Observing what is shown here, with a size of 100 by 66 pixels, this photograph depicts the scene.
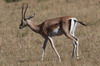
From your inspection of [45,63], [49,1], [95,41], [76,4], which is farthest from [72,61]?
[49,1]

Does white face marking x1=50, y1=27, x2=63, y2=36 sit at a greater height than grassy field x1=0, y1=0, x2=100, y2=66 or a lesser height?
greater

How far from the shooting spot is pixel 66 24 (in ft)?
35.6

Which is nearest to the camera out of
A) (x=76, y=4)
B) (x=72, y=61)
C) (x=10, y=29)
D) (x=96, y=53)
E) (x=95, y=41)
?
(x=72, y=61)

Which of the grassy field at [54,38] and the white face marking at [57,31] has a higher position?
the white face marking at [57,31]

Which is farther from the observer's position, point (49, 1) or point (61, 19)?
point (49, 1)

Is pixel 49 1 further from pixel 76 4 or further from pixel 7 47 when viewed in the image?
pixel 7 47

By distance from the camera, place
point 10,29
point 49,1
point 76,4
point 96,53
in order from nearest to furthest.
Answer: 1. point 96,53
2. point 10,29
3. point 76,4
4. point 49,1

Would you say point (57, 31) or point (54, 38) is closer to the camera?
point (57, 31)

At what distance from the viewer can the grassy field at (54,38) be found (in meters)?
10.9

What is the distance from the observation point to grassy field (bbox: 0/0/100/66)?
10.9 meters

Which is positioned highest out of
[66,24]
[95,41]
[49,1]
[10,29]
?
[66,24]

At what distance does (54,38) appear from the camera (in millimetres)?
14414

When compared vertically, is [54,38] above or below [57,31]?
below

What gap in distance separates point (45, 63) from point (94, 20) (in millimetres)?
7576
